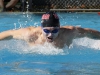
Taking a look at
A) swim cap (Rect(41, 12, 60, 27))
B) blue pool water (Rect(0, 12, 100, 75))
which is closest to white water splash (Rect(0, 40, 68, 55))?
blue pool water (Rect(0, 12, 100, 75))

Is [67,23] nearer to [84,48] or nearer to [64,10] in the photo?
[64,10]

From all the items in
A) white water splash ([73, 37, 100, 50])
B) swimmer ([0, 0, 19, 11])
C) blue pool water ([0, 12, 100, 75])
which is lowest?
blue pool water ([0, 12, 100, 75])

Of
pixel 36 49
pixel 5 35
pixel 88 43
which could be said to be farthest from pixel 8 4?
pixel 5 35

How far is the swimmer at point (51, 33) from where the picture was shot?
586 cm

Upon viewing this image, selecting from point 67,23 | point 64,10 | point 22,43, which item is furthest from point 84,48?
point 64,10

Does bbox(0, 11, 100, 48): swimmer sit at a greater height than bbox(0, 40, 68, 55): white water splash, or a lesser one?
greater

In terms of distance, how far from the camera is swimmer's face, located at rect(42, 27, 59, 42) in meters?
5.84

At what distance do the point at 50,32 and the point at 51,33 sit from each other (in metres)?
0.02

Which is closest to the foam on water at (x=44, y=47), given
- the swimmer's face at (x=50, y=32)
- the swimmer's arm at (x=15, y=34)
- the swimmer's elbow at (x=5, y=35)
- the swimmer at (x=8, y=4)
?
the swimmer's face at (x=50, y=32)

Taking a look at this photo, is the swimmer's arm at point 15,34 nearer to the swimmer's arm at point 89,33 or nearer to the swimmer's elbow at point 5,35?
the swimmer's elbow at point 5,35

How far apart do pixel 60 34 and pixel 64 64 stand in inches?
31.5

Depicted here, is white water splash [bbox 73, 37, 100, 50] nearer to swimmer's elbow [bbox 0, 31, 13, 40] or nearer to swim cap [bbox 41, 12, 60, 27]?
swim cap [bbox 41, 12, 60, 27]

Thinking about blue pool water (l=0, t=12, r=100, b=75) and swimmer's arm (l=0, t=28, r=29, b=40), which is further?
swimmer's arm (l=0, t=28, r=29, b=40)

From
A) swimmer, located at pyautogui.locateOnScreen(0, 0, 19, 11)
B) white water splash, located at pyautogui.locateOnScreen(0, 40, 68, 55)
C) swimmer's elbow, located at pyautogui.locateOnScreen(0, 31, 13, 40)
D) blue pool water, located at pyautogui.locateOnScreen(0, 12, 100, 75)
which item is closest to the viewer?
blue pool water, located at pyautogui.locateOnScreen(0, 12, 100, 75)
